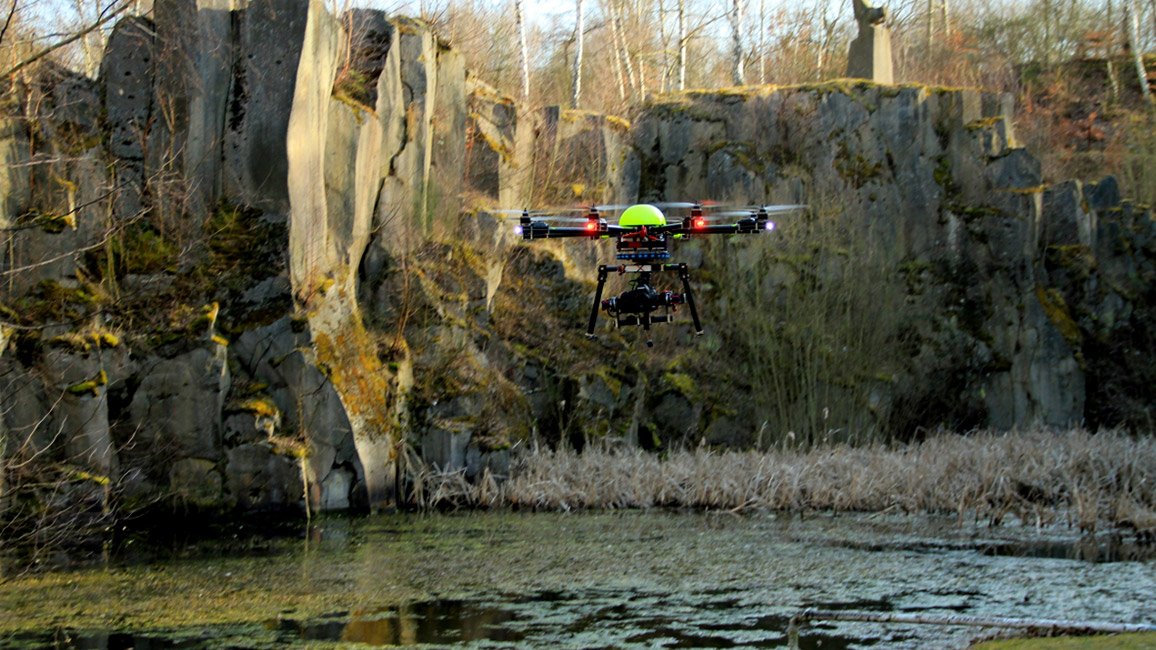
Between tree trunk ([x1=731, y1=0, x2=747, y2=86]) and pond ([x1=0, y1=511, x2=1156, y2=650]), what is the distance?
16.6 m

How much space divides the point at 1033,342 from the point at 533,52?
55.4 feet

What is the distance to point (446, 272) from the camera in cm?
2081

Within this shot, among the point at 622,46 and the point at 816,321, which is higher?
the point at 622,46

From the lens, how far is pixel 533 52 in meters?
34.6

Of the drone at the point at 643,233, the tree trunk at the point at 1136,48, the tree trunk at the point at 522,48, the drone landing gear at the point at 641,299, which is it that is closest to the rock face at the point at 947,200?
the tree trunk at the point at 522,48

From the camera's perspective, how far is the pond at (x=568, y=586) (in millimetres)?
10516

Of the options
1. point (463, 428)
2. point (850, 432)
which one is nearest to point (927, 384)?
point (850, 432)

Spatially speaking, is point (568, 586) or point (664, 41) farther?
point (664, 41)

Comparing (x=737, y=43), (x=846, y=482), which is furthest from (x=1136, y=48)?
(x=846, y=482)

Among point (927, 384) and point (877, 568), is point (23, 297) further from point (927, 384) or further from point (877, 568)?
point (927, 384)

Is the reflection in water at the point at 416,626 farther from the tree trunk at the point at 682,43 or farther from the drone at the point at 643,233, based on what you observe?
the tree trunk at the point at 682,43

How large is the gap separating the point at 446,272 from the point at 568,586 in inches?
364

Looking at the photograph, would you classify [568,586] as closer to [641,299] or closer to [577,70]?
[641,299]

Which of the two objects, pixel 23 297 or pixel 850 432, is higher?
pixel 23 297
